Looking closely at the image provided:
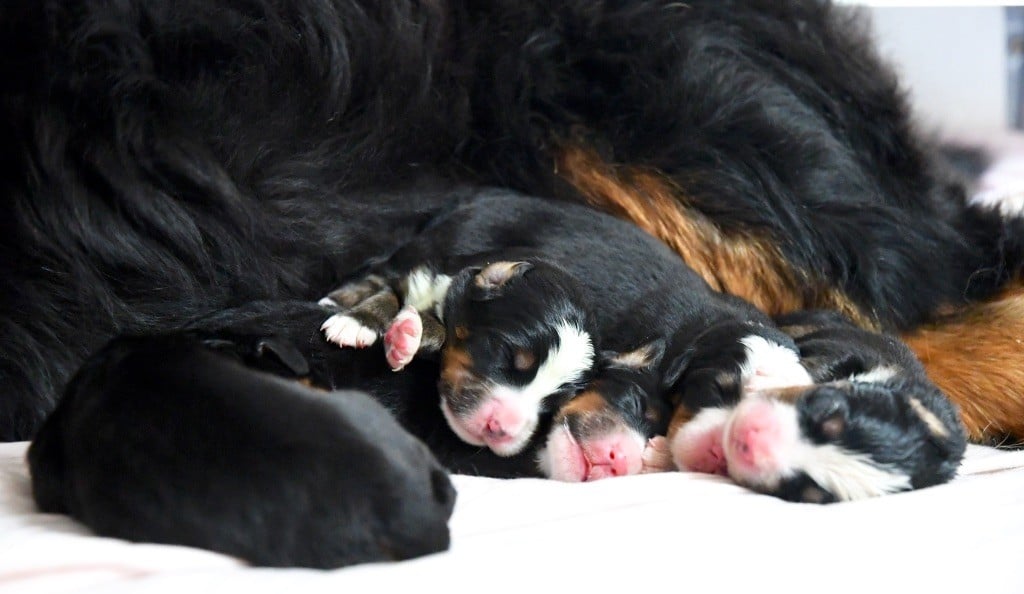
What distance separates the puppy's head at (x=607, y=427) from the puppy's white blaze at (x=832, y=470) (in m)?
0.20

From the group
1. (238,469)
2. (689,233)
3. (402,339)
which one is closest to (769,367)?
(689,233)

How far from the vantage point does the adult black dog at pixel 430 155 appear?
143cm

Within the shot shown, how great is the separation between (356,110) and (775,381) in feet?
2.59

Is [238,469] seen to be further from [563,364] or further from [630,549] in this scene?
[563,364]

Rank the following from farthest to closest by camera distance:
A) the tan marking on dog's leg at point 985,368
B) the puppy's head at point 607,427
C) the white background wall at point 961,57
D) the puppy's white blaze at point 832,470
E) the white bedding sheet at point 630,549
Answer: the white background wall at point 961,57, the tan marking on dog's leg at point 985,368, the puppy's head at point 607,427, the puppy's white blaze at point 832,470, the white bedding sheet at point 630,549

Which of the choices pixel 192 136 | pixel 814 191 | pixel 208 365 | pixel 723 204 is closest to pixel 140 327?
pixel 192 136

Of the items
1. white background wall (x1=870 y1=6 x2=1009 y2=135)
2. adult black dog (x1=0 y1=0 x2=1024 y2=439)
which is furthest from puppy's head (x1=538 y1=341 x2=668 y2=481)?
white background wall (x1=870 y1=6 x2=1009 y2=135)

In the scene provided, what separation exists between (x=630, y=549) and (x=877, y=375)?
2.07 ft

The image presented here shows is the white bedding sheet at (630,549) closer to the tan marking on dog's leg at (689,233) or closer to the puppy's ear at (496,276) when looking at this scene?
the puppy's ear at (496,276)

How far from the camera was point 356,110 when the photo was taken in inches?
66.6

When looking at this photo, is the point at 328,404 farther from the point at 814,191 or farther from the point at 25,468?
the point at 814,191

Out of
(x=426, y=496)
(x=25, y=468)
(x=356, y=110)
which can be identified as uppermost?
(x=356, y=110)

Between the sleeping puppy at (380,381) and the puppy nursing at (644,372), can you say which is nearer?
the puppy nursing at (644,372)

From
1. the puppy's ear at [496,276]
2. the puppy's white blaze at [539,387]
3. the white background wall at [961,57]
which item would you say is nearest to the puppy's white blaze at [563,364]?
the puppy's white blaze at [539,387]
